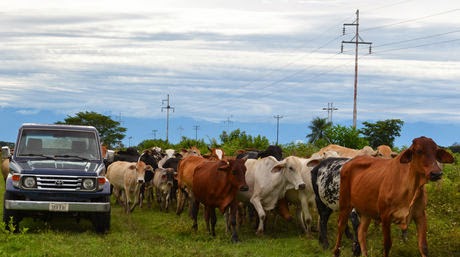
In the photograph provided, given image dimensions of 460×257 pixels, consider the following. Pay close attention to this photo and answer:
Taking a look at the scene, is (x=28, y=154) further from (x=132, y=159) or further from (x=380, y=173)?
A: (x=132, y=159)

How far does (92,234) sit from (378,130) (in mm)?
61933

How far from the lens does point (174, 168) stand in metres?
24.1

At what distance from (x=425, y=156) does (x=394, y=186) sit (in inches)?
31.3

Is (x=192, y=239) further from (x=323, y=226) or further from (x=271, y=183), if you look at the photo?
(x=323, y=226)

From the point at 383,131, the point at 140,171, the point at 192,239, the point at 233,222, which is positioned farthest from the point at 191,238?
the point at 383,131

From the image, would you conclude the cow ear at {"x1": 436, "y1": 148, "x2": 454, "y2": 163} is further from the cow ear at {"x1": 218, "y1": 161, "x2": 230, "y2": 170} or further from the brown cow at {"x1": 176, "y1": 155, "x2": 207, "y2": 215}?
the brown cow at {"x1": 176, "y1": 155, "x2": 207, "y2": 215}

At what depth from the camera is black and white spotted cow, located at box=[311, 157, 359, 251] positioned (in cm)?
1385

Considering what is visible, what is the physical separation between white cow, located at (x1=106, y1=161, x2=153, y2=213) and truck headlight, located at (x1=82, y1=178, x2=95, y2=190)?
16.3ft

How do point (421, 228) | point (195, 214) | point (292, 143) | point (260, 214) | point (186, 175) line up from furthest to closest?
point (292, 143), point (186, 175), point (195, 214), point (260, 214), point (421, 228)

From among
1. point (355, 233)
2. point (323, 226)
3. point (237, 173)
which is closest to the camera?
point (355, 233)

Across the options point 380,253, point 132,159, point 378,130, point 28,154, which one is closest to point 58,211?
point 28,154

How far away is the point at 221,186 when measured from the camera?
16.1 m

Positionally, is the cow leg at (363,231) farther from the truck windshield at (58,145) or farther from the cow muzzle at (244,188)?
the truck windshield at (58,145)

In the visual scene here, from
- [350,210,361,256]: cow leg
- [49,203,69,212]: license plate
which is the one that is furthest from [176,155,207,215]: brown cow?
[350,210,361,256]: cow leg
